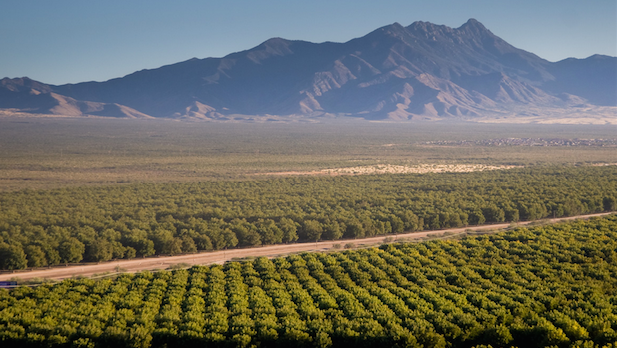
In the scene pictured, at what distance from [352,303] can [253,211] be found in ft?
121

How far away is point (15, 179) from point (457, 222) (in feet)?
284

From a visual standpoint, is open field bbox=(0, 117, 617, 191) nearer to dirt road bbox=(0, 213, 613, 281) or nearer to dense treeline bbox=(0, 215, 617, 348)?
dirt road bbox=(0, 213, 613, 281)

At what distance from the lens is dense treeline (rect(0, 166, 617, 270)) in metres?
52.1

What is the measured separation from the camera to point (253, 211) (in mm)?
67625

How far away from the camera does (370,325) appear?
1103 inches

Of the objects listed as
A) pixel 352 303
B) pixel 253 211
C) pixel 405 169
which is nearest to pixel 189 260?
pixel 253 211

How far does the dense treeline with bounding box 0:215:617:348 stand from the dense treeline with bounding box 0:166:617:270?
11.9 meters

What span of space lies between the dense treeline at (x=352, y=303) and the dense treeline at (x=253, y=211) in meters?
11.9

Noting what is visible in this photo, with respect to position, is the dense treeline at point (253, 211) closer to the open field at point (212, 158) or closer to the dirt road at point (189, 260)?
the dirt road at point (189, 260)

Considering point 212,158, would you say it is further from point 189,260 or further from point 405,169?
point 189,260

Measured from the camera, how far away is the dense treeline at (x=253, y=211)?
Result: 52.1m

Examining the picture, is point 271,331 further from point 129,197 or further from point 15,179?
point 15,179

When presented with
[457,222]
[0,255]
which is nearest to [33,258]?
[0,255]

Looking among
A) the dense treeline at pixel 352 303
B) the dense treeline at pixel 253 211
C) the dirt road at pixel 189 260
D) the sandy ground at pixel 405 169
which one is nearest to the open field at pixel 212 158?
the sandy ground at pixel 405 169
